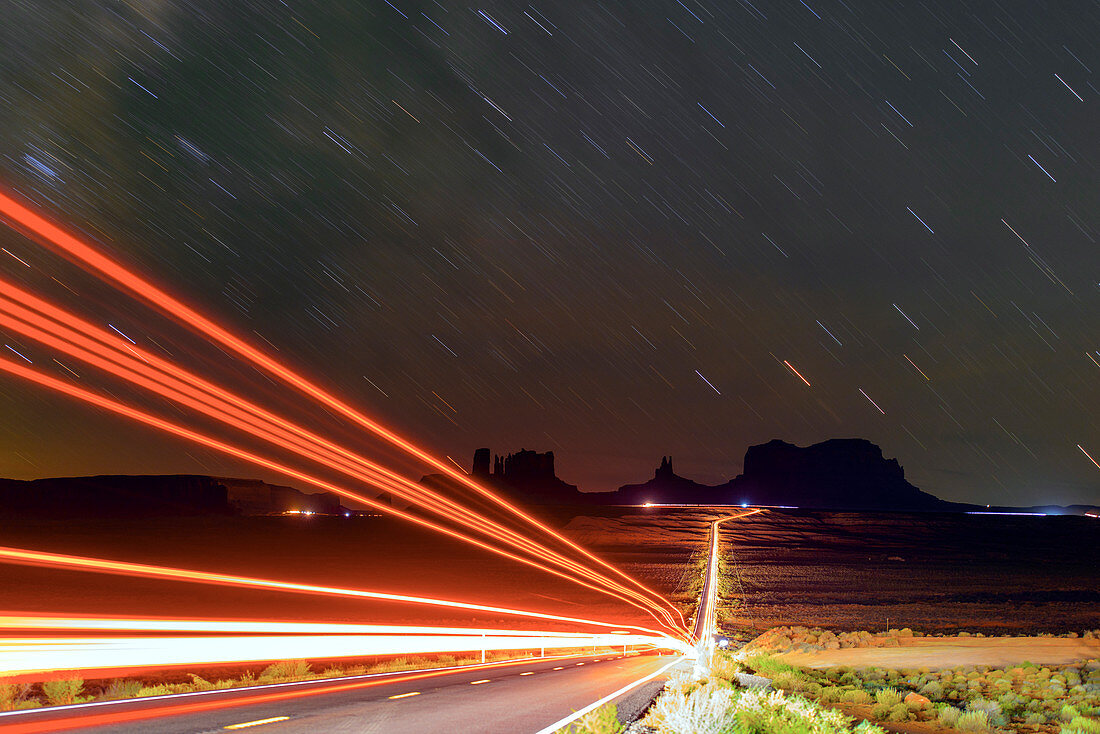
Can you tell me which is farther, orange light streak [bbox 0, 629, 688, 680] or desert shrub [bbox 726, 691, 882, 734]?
desert shrub [bbox 726, 691, 882, 734]

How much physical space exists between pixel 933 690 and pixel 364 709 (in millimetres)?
20238

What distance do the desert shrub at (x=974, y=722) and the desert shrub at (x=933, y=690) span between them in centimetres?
512

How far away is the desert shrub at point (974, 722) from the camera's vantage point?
17125mm

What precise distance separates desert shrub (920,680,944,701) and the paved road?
12349 mm

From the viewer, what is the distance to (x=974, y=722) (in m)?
17.3

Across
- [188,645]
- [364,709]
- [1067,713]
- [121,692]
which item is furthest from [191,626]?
[1067,713]

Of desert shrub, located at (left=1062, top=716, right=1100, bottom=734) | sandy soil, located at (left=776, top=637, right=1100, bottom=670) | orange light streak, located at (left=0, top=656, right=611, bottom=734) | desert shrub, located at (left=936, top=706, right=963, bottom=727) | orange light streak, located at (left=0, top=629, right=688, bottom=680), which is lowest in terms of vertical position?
desert shrub, located at (left=1062, top=716, right=1100, bottom=734)

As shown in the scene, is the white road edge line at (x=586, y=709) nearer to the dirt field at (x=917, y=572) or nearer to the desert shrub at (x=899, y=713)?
the desert shrub at (x=899, y=713)

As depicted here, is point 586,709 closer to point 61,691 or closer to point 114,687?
point 114,687

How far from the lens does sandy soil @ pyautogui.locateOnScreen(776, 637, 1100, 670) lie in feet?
105

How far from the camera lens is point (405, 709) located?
1024 centimetres

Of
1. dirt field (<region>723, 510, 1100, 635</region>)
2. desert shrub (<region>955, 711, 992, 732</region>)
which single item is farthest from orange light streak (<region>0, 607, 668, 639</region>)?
dirt field (<region>723, 510, 1100, 635</region>)

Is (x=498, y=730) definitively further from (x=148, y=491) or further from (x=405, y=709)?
(x=148, y=491)

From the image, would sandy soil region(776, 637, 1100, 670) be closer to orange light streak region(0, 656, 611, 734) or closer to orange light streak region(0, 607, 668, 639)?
orange light streak region(0, 607, 668, 639)
